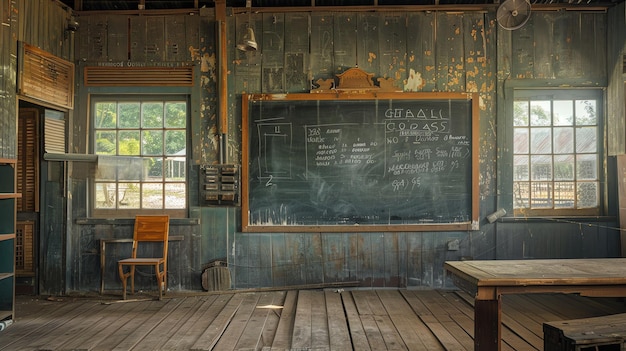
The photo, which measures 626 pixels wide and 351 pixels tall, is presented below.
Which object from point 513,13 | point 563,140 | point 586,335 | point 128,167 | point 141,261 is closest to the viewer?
point 586,335

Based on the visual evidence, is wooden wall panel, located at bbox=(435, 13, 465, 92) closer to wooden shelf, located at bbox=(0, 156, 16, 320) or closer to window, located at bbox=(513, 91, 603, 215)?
window, located at bbox=(513, 91, 603, 215)

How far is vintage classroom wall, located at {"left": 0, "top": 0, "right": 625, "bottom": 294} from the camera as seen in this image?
490 cm

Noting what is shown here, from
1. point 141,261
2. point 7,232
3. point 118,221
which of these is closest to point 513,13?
point 141,261

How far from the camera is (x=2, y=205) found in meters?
3.86

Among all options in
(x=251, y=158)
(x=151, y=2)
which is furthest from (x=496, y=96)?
(x=151, y=2)

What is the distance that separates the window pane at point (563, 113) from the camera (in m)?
4.98

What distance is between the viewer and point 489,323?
2656 millimetres

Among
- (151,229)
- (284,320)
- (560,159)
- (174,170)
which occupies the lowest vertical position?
(284,320)

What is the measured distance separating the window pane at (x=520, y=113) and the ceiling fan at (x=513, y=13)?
985mm

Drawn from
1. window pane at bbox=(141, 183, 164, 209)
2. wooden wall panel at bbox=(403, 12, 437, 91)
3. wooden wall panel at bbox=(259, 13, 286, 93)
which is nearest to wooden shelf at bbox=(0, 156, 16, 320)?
window pane at bbox=(141, 183, 164, 209)

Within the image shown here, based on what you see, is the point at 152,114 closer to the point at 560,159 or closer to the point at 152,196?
the point at 152,196

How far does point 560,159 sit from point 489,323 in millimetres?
3116

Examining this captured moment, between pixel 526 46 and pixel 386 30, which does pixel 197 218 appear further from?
pixel 526 46

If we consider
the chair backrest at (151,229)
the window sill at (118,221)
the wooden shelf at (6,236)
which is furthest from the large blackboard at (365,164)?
the wooden shelf at (6,236)
